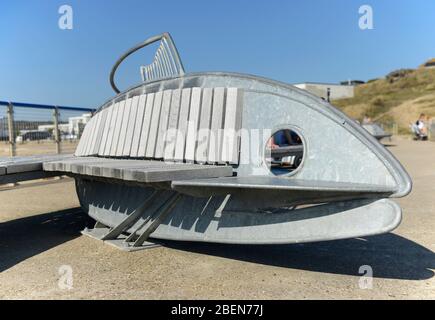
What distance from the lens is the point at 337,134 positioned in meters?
4.17

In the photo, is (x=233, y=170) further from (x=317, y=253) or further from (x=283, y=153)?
(x=283, y=153)

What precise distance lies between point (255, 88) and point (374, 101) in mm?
62043

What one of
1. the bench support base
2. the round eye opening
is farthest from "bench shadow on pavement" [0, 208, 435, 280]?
the round eye opening

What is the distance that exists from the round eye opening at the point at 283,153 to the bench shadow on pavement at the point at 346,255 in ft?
3.34

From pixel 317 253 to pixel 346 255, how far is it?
34 cm

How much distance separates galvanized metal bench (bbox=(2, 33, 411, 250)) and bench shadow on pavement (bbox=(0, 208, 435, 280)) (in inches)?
23.2

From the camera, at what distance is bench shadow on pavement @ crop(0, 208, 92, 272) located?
217 inches

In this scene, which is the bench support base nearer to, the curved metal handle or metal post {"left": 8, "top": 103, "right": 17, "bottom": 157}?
the curved metal handle

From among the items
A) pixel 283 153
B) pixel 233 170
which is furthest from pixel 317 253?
pixel 283 153

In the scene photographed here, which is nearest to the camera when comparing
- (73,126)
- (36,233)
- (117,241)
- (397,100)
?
(117,241)

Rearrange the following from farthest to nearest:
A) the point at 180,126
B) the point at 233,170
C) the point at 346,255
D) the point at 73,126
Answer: the point at 73,126 → the point at 180,126 → the point at 346,255 → the point at 233,170

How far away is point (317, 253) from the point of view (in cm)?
526

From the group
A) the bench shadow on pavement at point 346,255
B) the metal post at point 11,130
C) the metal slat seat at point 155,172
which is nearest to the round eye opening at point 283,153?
the metal slat seat at point 155,172

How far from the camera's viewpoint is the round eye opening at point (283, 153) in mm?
4789
